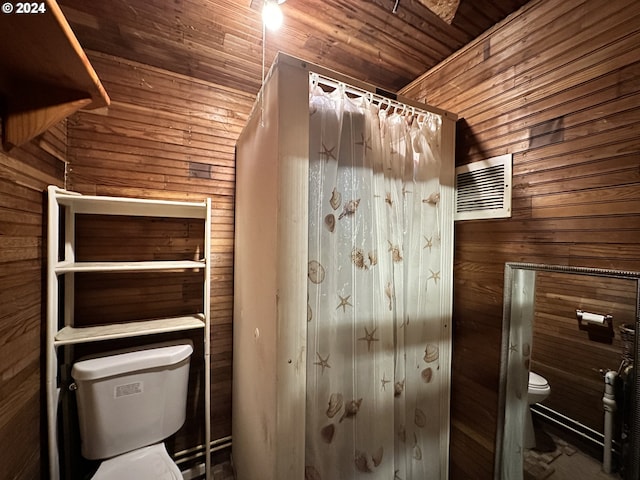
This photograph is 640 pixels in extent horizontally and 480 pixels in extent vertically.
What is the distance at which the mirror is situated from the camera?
0.83 meters

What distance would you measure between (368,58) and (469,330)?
5.00 feet

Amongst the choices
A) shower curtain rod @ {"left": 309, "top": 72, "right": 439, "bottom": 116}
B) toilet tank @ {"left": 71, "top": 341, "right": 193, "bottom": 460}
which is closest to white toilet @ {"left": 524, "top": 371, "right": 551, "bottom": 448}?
shower curtain rod @ {"left": 309, "top": 72, "right": 439, "bottom": 116}

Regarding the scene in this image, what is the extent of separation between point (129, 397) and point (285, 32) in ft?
6.26

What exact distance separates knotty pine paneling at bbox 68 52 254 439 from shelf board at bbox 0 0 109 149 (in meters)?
0.50

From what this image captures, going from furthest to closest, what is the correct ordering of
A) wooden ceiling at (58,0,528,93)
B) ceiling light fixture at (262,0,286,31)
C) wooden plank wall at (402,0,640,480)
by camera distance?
wooden ceiling at (58,0,528,93) → ceiling light fixture at (262,0,286,31) → wooden plank wall at (402,0,640,480)

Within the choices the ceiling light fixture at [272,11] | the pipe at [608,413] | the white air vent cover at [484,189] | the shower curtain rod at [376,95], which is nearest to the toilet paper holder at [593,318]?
the pipe at [608,413]

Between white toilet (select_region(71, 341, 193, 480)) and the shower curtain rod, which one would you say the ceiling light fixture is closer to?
the shower curtain rod

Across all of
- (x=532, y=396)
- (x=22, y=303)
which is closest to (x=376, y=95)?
(x=532, y=396)

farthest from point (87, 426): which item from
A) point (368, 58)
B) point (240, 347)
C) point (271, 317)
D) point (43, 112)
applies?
point (368, 58)

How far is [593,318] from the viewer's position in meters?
0.89

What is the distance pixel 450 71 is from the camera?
1.34m

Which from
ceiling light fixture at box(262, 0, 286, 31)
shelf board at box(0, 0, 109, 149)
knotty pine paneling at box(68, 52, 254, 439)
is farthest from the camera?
knotty pine paneling at box(68, 52, 254, 439)

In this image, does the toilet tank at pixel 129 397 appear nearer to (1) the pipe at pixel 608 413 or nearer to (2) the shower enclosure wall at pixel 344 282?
(2) the shower enclosure wall at pixel 344 282

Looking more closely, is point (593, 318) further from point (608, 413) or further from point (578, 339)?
point (608, 413)
